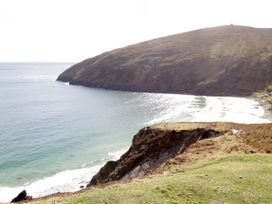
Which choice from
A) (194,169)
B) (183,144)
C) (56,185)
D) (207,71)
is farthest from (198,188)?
(207,71)

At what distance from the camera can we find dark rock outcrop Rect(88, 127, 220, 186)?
38.0 meters

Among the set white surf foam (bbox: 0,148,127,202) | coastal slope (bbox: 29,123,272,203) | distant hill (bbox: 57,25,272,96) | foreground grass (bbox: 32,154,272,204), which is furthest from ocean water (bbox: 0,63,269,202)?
foreground grass (bbox: 32,154,272,204)

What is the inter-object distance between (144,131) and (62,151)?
100 ft

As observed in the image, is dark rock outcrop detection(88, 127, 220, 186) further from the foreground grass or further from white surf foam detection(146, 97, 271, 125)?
white surf foam detection(146, 97, 271, 125)

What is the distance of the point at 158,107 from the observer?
124m

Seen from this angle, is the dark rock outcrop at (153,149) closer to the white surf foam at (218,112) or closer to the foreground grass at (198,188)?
the foreground grass at (198,188)

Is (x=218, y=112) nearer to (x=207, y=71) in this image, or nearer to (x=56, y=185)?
(x=207, y=71)

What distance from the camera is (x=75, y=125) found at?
94625mm

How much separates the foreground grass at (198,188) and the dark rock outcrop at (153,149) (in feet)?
38.6

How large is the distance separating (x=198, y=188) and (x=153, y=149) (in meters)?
17.1

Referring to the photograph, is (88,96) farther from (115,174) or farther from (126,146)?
(115,174)

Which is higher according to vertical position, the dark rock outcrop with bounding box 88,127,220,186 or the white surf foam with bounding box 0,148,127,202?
the dark rock outcrop with bounding box 88,127,220,186

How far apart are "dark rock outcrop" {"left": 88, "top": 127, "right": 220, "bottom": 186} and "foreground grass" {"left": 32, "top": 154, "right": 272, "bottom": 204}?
11778 millimetres

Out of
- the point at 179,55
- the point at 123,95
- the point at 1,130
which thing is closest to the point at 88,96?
the point at 123,95
